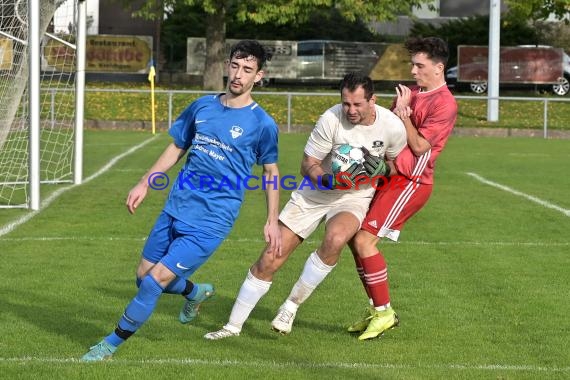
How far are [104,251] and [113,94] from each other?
24970mm

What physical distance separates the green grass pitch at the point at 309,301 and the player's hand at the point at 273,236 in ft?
1.97

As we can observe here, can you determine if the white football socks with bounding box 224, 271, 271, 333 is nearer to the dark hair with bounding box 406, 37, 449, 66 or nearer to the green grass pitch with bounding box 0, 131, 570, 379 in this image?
the green grass pitch with bounding box 0, 131, 570, 379

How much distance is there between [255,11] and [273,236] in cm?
3039

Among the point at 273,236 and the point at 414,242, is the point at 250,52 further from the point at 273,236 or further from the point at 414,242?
the point at 414,242

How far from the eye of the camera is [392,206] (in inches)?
315

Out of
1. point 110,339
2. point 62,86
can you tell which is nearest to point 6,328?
point 110,339

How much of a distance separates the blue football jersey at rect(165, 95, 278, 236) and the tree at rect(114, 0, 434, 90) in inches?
1105

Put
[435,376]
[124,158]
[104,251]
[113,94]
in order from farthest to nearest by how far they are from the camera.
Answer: [113,94] → [124,158] → [104,251] → [435,376]

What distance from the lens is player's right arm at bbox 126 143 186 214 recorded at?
7.09 m

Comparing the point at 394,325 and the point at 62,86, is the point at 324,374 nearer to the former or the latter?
the point at 394,325

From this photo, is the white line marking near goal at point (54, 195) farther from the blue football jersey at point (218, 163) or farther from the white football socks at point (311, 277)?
the blue football jersey at point (218, 163)

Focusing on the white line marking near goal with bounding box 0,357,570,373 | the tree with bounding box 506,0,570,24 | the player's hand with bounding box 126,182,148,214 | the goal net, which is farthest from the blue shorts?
the tree with bounding box 506,0,570,24

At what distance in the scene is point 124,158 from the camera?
2288 cm

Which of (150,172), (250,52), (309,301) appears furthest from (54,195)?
(250,52)
